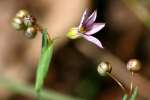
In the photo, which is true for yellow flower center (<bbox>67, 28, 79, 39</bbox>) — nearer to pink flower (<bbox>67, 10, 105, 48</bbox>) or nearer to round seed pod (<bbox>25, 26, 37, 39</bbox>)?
pink flower (<bbox>67, 10, 105, 48</bbox>)

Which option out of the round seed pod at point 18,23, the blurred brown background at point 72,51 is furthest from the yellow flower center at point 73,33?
the blurred brown background at point 72,51

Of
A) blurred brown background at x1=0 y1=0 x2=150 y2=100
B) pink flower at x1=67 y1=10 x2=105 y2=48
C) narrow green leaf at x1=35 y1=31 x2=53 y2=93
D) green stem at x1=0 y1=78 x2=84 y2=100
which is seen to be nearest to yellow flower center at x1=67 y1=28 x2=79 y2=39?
pink flower at x1=67 y1=10 x2=105 y2=48

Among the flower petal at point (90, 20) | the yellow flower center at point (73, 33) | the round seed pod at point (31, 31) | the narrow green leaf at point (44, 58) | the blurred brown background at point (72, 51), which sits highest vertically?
the flower petal at point (90, 20)

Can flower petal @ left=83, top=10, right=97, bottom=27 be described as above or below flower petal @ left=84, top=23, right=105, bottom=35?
above

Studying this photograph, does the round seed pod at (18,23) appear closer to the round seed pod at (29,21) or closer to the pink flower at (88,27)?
the round seed pod at (29,21)

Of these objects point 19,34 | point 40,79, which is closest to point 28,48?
point 19,34

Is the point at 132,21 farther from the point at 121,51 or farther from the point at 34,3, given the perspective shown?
the point at 34,3

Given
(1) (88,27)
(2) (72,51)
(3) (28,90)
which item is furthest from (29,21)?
(2) (72,51)

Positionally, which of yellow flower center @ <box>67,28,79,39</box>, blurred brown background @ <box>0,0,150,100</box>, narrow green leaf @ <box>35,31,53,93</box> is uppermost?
yellow flower center @ <box>67,28,79,39</box>

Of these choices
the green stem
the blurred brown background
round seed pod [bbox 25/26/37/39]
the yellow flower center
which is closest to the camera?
round seed pod [bbox 25/26/37/39]

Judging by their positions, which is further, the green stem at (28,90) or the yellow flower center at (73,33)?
the green stem at (28,90)
